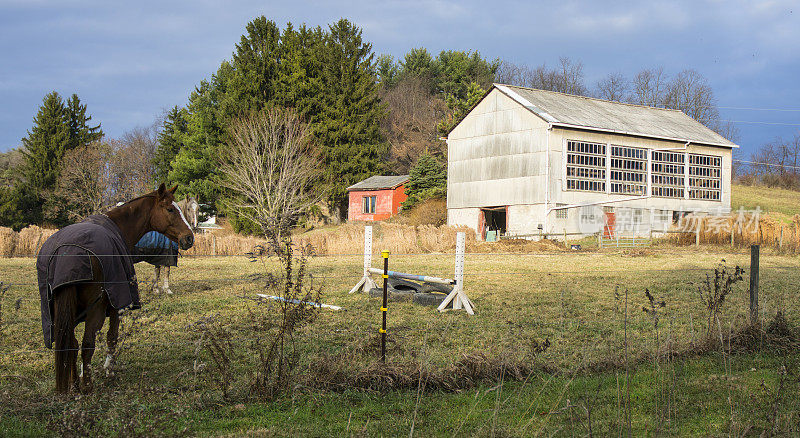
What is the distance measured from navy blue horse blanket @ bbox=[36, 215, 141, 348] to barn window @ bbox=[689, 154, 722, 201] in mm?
35374

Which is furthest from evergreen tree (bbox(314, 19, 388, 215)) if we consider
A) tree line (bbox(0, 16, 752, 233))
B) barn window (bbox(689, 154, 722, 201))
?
barn window (bbox(689, 154, 722, 201))

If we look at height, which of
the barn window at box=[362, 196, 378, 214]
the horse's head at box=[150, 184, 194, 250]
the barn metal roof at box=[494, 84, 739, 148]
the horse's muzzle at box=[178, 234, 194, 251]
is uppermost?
the barn metal roof at box=[494, 84, 739, 148]

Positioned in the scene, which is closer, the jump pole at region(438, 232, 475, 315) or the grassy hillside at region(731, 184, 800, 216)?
the jump pole at region(438, 232, 475, 315)

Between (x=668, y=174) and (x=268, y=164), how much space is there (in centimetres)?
2427

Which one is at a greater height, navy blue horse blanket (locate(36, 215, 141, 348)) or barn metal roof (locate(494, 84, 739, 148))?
barn metal roof (locate(494, 84, 739, 148))

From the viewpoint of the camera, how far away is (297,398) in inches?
209

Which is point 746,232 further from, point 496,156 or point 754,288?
point 754,288

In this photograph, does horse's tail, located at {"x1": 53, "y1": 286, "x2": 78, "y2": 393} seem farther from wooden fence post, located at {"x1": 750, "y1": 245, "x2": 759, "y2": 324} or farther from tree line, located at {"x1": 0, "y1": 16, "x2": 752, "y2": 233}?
tree line, located at {"x1": 0, "y1": 16, "x2": 752, "y2": 233}

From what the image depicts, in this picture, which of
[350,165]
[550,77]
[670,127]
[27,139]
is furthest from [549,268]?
[550,77]

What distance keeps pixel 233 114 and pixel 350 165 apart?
10147 millimetres

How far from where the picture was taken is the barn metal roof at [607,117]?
104ft

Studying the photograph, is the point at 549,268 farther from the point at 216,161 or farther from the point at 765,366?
the point at 216,161

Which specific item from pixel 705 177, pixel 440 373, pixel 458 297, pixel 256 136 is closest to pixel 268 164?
pixel 256 136

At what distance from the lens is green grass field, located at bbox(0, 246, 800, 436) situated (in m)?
4.63
